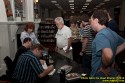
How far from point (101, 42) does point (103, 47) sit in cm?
5

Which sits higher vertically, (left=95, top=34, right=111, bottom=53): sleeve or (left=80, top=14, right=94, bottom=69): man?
(left=95, top=34, right=111, bottom=53): sleeve

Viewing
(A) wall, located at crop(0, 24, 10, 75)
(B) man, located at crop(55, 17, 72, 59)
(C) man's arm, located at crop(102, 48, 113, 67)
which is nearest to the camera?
(C) man's arm, located at crop(102, 48, 113, 67)

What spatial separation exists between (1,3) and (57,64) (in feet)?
9.01

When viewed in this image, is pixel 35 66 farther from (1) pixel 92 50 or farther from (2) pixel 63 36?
(2) pixel 63 36

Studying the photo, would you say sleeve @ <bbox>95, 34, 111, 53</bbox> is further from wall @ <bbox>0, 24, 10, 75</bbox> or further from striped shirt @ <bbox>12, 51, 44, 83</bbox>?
wall @ <bbox>0, 24, 10, 75</bbox>

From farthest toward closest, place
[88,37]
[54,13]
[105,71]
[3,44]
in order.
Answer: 1. [54,13]
2. [3,44]
3. [88,37]
4. [105,71]

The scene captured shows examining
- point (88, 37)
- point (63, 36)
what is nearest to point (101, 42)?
point (88, 37)

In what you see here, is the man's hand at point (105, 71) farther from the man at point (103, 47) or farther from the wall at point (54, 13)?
the wall at point (54, 13)

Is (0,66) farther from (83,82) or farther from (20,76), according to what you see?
(83,82)

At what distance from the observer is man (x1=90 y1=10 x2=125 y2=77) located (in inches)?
76.1

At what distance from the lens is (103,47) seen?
1.92 metres

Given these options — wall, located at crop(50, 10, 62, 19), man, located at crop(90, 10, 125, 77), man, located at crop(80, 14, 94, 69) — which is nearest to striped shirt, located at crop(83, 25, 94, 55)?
man, located at crop(80, 14, 94, 69)

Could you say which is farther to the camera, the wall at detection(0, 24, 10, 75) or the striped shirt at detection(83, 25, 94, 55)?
the wall at detection(0, 24, 10, 75)

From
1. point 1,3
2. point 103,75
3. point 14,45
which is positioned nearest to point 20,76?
point 103,75
